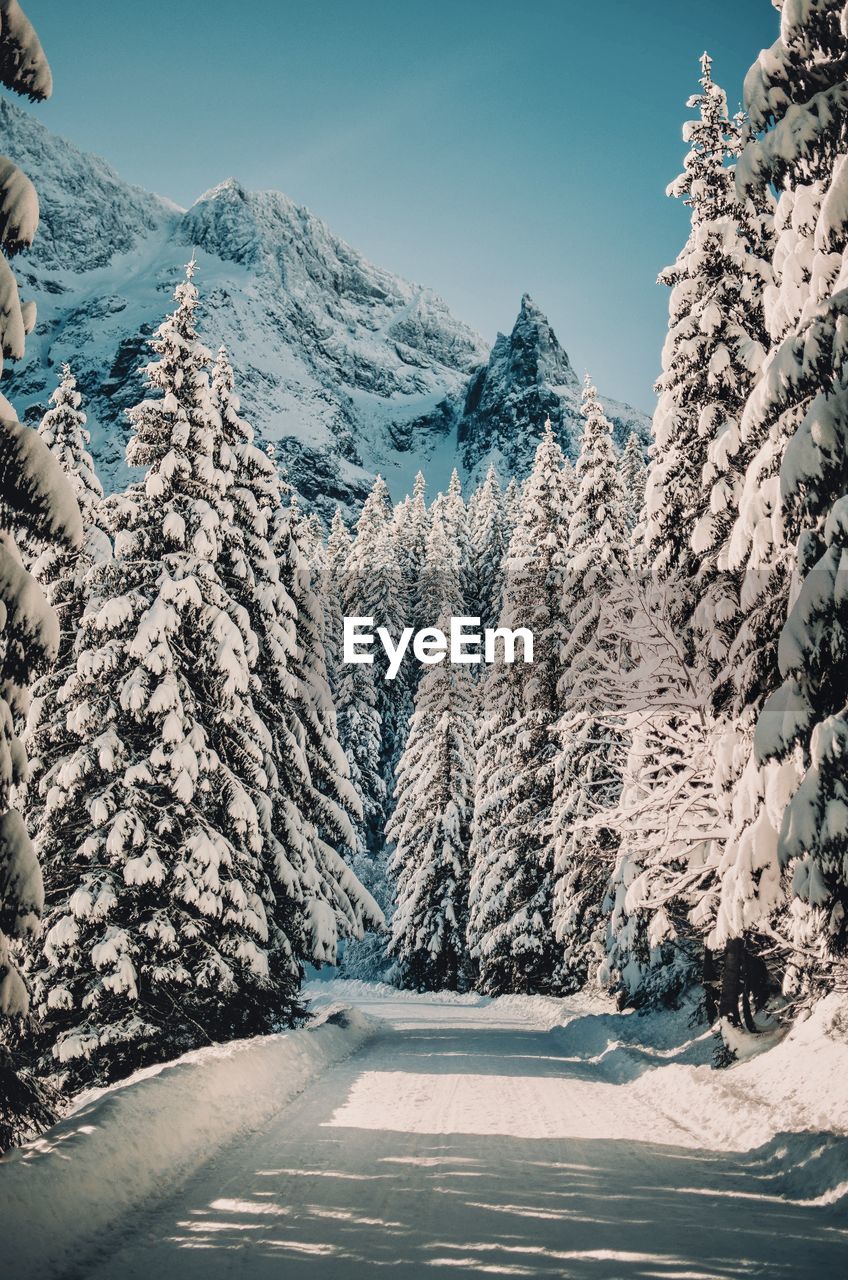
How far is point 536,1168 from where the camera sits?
301 inches

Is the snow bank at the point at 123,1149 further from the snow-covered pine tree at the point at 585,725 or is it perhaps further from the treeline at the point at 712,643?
the snow-covered pine tree at the point at 585,725

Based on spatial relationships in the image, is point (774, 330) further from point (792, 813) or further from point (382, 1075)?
point (382, 1075)

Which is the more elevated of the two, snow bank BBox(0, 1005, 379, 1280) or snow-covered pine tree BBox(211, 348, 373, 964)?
snow-covered pine tree BBox(211, 348, 373, 964)

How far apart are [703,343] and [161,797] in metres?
11.8

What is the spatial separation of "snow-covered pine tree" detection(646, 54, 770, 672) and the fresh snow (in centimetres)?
732

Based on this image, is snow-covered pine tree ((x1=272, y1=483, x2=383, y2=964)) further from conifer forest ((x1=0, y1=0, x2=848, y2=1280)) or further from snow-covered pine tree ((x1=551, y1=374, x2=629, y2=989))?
snow-covered pine tree ((x1=551, y1=374, x2=629, y2=989))

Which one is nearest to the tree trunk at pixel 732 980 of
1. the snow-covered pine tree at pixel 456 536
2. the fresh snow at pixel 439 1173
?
the fresh snow at pixel 439 1173

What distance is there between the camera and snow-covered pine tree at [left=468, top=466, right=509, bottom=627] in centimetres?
5988

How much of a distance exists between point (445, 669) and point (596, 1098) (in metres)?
26.5

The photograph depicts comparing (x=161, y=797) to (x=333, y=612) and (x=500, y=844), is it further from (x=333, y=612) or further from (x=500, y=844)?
(x=333, y=612)

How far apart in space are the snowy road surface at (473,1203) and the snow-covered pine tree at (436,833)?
77.2 ft

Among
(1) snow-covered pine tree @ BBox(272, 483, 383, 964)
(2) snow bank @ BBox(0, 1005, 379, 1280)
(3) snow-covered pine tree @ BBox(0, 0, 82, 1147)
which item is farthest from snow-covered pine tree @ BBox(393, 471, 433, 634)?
(3) snow-covered pine tree @ BBox(0, 0, 82, 1147)

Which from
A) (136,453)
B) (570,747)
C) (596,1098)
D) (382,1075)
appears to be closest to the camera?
(596,1098)

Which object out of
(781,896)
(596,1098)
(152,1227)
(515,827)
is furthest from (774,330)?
(515,827)
